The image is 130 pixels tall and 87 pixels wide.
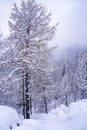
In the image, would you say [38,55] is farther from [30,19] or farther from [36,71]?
[30,19]

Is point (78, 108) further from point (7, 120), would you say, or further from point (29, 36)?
point (7, 120)

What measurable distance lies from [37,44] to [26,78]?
2696mm

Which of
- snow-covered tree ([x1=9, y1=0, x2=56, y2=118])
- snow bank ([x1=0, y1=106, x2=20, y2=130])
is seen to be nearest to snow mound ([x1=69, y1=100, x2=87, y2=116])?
snow-covered tree ([x1=9, y1=0, x2=56, y2=118])

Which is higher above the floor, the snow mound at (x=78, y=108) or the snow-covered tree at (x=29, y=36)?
the snow-covered tree at (x=29, y=36)

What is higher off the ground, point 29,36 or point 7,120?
point 29,36

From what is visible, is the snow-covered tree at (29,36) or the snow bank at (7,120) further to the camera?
the snow-covered tree at (29,36)

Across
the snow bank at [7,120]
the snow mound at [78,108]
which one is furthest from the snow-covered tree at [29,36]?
the snow bank at [7,120]

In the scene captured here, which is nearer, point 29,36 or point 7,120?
point 7,120

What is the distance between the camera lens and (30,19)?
1675 cm

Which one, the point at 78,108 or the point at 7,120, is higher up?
the point at 7,120

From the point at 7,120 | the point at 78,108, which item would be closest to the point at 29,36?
the point at 78,108

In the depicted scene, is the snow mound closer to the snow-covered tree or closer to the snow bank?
the snow-covered tree

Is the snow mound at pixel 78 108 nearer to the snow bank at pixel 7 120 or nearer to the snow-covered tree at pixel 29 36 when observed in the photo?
the snow-covered tree at pixel 29 36

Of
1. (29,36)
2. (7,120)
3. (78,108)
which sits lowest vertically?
(78,108)
